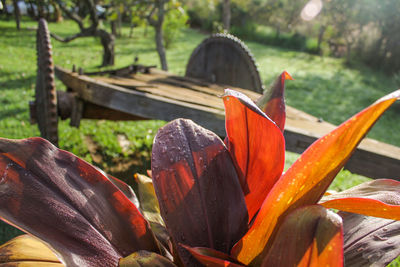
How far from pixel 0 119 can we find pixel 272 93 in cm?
431

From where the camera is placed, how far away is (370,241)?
22.8 inches

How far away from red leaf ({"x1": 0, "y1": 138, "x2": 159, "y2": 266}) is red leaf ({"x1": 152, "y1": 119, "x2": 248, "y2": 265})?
81mm

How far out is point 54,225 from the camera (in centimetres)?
47

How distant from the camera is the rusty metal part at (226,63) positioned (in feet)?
11.6

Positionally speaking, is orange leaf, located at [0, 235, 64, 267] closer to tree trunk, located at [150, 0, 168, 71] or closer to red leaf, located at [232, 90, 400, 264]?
red leaf, located at [232, 90, 400, 264]

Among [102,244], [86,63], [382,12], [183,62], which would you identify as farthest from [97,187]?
[382,12]

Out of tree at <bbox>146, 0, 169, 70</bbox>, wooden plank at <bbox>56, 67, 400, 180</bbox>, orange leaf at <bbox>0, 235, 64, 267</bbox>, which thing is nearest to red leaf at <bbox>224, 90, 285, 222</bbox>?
orange leaf at <bbox>0, 235, 64, 267</bbox>

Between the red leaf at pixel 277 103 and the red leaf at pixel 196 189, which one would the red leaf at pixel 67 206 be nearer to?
the red leaf at pixel 196 189

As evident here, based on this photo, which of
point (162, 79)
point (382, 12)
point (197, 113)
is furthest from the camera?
point (382, 12)

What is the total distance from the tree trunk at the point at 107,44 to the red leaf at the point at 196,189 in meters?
6.78

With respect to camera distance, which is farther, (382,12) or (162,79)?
(382,12)

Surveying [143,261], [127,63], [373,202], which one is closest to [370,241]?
[373,202]

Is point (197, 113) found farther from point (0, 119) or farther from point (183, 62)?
point (183, 62)

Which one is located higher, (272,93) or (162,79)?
(272,93)
